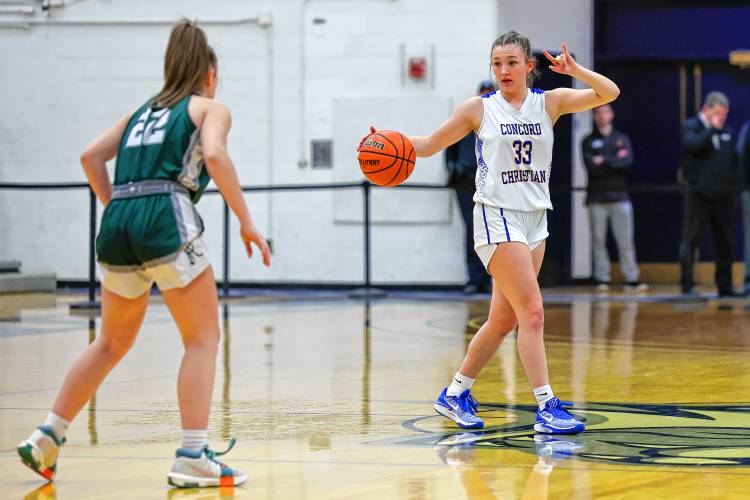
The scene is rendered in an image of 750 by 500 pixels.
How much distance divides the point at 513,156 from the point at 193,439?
2244 mm

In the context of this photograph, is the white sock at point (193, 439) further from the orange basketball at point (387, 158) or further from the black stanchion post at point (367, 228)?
the black stanchion post at point (367, 228)

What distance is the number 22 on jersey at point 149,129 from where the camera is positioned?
5.08 m

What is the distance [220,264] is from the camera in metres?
17.3

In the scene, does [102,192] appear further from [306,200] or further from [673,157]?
[673,157]

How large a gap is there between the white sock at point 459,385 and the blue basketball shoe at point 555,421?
17.4 inches

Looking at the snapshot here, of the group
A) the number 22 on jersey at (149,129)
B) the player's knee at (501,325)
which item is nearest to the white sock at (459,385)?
the player's knee at (501,325)

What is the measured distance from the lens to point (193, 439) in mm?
4980

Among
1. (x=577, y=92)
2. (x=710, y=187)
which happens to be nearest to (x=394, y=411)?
(x=577, y=92)

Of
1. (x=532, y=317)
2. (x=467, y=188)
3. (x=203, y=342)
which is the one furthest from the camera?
(x=467, y=188)

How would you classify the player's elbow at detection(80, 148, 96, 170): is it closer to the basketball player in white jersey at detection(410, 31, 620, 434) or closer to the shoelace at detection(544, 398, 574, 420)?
the basketball player in white jersey at detection(410, 31, 620, 434)

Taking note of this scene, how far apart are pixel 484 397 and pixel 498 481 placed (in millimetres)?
2391

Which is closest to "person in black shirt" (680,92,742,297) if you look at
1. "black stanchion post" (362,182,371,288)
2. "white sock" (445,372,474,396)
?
"black stanchion post" (362,182,371,288)

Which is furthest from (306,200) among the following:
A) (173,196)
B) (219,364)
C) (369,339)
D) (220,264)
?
(173,196)

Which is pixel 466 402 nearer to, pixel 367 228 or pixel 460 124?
pixel 460 124
